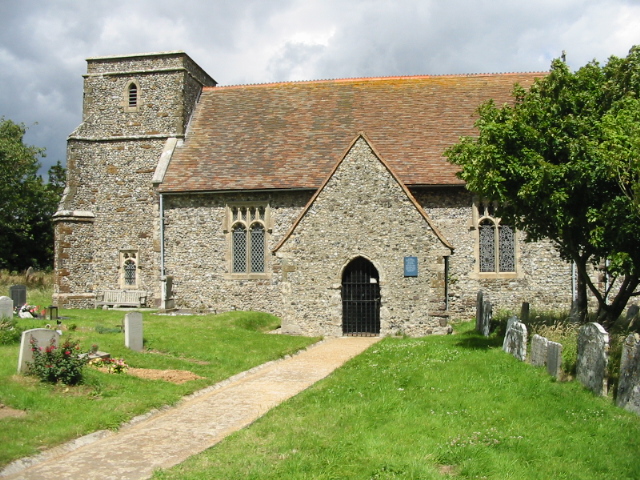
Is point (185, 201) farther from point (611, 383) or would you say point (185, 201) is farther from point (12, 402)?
point (611, 383)

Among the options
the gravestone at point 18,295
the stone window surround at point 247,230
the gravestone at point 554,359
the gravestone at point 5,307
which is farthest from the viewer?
the stone window surround at point 247,230

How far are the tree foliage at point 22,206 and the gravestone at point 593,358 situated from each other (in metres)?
32.5

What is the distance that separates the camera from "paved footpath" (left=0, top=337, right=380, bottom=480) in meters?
6.43

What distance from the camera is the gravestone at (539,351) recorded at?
10.3m

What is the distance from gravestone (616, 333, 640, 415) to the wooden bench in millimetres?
18319

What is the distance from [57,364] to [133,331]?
3.72 m

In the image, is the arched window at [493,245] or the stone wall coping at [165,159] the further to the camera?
the stone wall coping at [165,159]

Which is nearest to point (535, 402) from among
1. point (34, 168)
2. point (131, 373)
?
point (131, 373)

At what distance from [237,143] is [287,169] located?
2888 mm

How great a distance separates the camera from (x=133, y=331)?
13289 mm

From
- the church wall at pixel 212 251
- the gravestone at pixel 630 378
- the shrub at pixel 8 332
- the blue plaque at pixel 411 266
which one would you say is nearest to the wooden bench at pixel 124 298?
the church wall at pixel 212 251

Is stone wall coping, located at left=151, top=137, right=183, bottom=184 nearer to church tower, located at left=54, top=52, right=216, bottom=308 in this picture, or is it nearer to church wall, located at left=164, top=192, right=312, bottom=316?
church tower, located at left=54, top=52, right=216, bottom=308

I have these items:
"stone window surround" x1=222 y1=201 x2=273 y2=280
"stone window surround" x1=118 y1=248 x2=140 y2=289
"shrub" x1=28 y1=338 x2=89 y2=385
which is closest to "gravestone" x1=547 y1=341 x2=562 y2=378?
"shrub" x1=28 y1=338 x2=89 y2=385

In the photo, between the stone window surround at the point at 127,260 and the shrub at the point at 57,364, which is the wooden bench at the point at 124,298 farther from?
the shrub at the point at 57,364
